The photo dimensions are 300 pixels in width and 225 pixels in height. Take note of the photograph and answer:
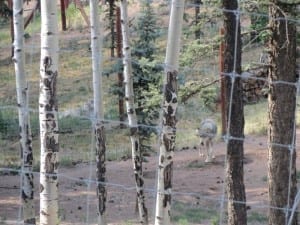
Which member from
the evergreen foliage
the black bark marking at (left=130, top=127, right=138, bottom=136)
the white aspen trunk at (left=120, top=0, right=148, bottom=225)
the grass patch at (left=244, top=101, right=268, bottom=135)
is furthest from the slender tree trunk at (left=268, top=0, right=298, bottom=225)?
the grass patch at (left=244, top=101, right=268, bottom=135)

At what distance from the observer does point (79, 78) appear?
30.4 m

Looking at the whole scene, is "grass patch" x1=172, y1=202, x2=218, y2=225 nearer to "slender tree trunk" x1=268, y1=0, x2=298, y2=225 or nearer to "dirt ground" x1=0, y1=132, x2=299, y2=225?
"dirt ground" x1=0, y1=132, x2=299, y2=225

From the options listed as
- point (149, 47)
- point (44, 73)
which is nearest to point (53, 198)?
point (44, 73)

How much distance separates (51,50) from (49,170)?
3.05 ft

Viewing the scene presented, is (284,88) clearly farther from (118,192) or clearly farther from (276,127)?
(118,192)

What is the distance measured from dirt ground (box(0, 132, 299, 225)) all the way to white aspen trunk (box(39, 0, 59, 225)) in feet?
19.7

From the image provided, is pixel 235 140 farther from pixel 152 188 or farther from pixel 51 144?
pixel 152 188

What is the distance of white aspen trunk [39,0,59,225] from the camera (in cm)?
465

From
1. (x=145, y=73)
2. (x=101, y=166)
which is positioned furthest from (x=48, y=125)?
(x=145, y=73)

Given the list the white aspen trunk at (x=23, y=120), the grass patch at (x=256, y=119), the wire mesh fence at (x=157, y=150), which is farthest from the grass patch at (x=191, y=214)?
the grass patch at (x=256, y=119)

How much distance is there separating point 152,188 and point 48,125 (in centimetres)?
1028

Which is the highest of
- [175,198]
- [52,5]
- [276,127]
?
[52,5]

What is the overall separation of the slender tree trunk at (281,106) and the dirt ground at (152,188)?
3.99 m

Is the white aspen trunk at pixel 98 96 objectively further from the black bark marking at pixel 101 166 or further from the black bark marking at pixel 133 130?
the black bark marking at pixel 133 130
